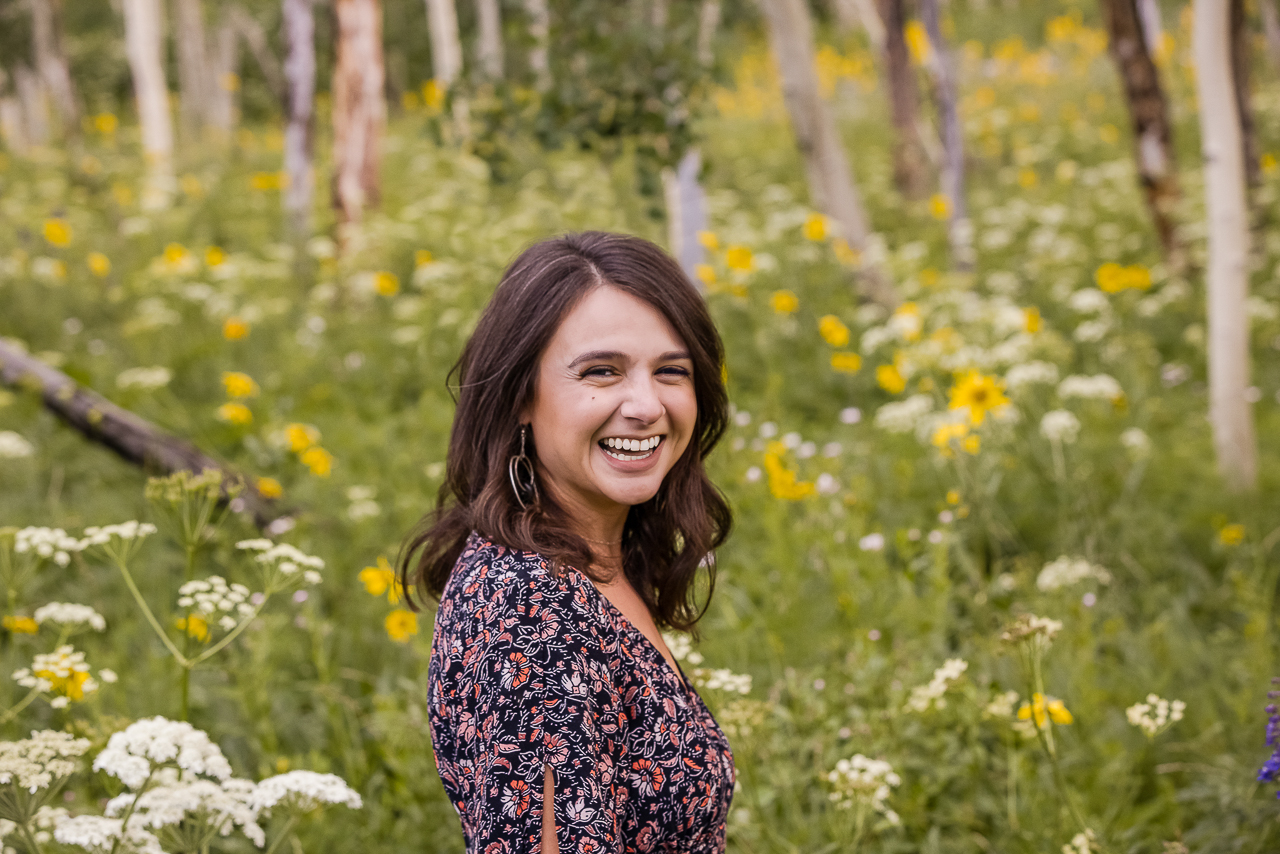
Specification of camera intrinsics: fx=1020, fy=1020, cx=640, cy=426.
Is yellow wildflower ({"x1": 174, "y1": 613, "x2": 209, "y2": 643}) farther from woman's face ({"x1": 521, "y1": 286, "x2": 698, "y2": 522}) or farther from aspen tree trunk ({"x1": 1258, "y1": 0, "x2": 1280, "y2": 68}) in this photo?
aspen tree trunk ({"x1": 1258, "y1": 0, "x2": 1280, "y2": 68})

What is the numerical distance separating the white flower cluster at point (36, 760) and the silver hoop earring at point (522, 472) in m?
0.82

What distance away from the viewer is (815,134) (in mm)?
6746

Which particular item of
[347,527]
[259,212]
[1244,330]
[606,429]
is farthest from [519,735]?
[259,212]

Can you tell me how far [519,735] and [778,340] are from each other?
5.07 m

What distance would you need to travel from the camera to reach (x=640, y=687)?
1.42m

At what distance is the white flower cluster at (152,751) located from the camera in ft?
5.33

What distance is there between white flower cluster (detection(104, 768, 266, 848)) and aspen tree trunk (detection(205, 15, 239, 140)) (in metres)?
17.3

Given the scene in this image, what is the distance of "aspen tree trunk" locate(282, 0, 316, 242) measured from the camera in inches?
303

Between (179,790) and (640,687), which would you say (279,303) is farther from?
(640,687)

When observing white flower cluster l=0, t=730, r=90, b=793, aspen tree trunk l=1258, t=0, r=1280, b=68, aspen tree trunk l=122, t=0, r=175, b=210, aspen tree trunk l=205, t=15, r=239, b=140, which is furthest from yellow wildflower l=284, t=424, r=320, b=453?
aspen tree trunk l=205, t=15, r=239, b=140

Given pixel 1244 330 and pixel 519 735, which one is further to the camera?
pixel 1244 330

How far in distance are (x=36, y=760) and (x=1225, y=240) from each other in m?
4.24

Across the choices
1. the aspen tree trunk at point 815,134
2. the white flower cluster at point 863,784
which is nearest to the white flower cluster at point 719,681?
the white flower cluster at point 863,784

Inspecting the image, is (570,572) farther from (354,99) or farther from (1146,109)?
(354,99)
